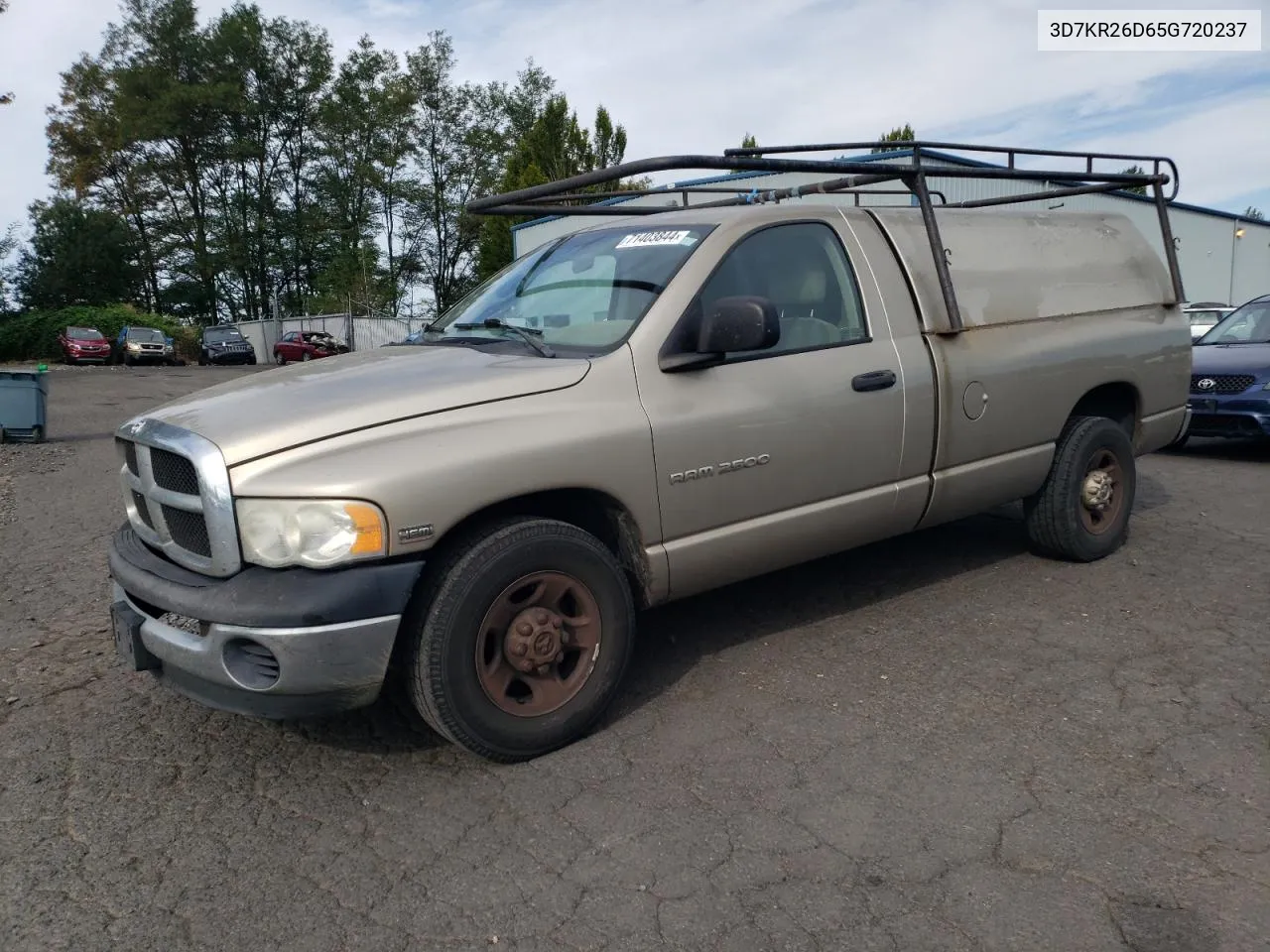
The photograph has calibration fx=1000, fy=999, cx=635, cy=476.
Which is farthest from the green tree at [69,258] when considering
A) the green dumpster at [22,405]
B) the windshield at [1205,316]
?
the windshield at [1205,316]

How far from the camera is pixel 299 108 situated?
54.7 metres

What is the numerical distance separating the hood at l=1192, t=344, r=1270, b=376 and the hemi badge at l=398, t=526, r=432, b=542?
807 cm

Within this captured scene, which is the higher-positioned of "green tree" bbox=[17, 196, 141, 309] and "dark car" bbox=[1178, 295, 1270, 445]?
"green tree" bbox=[17, 196, 141, 309]

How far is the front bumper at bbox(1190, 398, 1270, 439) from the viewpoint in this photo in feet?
28.6

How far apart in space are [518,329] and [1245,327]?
886cm

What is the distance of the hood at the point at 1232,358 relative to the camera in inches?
353

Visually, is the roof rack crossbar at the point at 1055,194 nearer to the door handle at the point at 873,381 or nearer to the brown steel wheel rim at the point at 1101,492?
the brown steel wheel rim at the point at 1101,492

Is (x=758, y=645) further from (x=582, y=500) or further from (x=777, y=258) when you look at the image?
(x=777, y=258)

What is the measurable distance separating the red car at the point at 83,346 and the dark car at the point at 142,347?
0.52m

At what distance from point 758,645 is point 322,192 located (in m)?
58.0

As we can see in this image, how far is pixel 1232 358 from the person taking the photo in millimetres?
9211

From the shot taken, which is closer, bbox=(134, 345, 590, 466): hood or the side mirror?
bbox=(134, 345, 590, 466): hood

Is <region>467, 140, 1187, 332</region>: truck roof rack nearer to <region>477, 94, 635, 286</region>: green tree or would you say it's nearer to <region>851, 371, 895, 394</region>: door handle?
<region>851, 371, 895, 394</region>: door handle

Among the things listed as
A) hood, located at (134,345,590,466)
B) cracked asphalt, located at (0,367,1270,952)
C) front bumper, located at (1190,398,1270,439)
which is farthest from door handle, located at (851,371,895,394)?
front bumper, located at (1190,398,1270,439)
